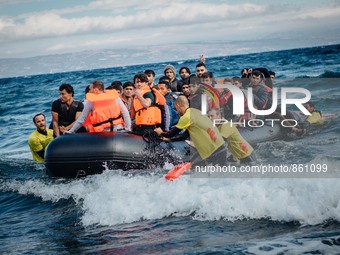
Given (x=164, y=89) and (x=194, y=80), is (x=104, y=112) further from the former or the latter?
(x=194, y=80)

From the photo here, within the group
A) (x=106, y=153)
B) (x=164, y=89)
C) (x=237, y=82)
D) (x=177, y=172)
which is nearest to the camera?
(x=177, y=172)

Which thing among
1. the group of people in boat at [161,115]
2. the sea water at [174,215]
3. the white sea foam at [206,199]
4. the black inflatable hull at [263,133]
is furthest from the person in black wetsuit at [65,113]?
the black inflatable hull at [263,133]

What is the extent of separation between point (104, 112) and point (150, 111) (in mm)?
691

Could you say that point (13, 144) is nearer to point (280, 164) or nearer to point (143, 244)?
point (280, 164)

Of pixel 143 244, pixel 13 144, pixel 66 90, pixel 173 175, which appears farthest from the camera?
pixel 13 144

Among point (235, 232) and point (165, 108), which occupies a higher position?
point (165, 108)

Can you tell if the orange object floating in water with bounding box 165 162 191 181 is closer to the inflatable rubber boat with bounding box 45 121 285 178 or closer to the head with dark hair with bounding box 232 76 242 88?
the inflatable rubber boat with bounding box 45 121 285 178

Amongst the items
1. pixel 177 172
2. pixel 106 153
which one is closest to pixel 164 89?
pixel 106 153

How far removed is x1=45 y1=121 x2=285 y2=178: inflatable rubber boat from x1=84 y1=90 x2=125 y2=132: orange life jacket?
0.25m

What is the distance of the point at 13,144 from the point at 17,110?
10.8m

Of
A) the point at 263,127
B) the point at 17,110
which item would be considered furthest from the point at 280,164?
the point at 17,110

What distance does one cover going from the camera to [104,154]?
693cm

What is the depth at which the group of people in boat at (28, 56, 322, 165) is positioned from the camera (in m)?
6.36

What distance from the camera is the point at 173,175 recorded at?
6.29 m
